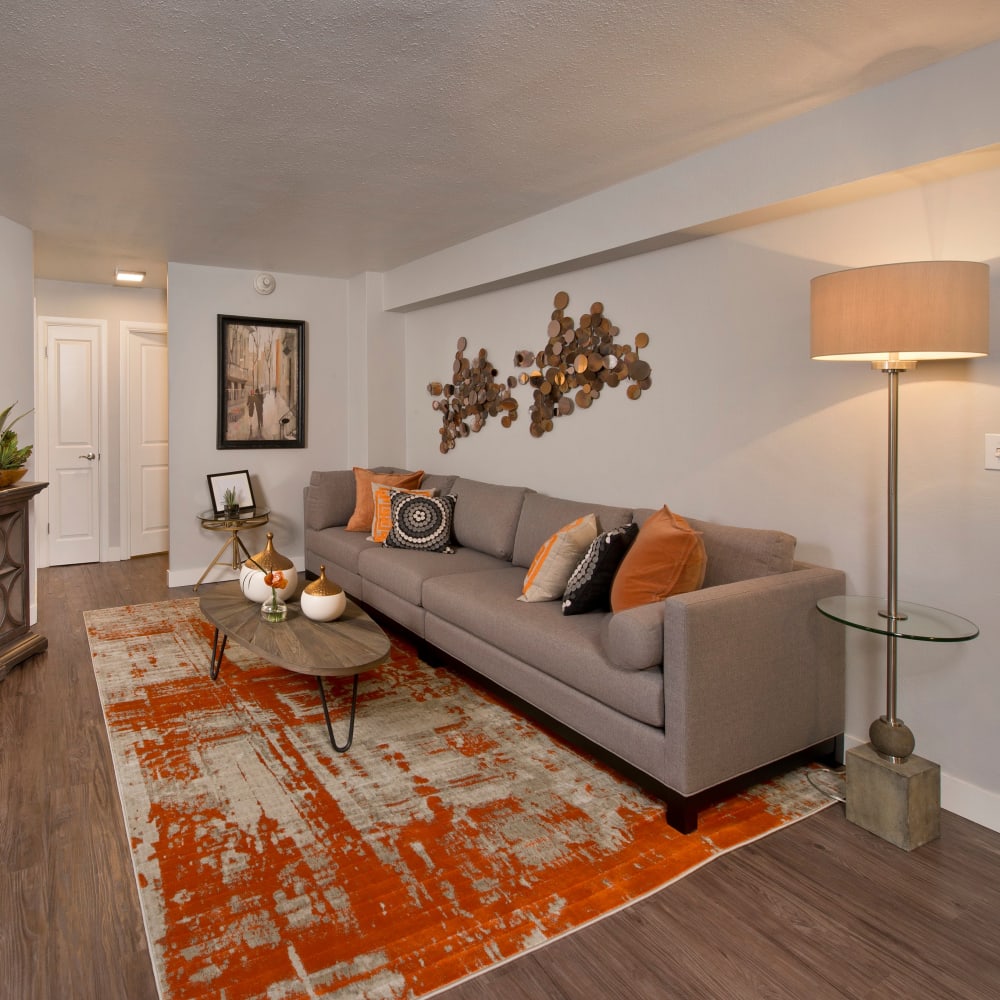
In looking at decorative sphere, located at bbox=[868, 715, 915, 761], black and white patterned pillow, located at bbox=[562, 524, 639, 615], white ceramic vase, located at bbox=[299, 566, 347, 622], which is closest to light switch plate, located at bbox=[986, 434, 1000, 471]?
decorative sphere, located at bbox=[868, 715, 915, 761]

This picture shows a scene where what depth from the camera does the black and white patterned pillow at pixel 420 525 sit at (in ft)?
14.6

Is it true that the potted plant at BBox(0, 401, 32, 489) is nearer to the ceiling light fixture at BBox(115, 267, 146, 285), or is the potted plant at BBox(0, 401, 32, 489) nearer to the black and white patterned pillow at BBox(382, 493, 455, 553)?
the black and white patterned pillow at BBox(382, 493, 455, 553)

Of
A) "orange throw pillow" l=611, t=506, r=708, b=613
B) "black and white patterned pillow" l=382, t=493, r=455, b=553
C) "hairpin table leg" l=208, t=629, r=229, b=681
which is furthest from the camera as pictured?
"black and white patterned pillow" l=382, t=493, r=455, b=553

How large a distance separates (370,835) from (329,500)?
3.31m

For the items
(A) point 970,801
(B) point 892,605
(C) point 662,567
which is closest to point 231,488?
(C) point 662,567

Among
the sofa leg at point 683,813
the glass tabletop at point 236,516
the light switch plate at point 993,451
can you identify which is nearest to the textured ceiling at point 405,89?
the light switch plate at point 993,451

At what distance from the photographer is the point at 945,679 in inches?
99.9

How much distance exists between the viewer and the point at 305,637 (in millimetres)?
3068

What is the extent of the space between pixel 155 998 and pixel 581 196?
137 inches

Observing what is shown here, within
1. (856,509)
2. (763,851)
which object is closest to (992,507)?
(856,509)

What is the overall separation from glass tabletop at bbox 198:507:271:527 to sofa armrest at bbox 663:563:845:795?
3.75 metres

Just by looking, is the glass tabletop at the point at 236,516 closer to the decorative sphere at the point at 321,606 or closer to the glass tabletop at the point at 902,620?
the decorative sphere at the point at 321,606

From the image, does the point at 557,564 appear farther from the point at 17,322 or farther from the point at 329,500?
the point at 17,322

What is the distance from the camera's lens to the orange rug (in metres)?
1.81
